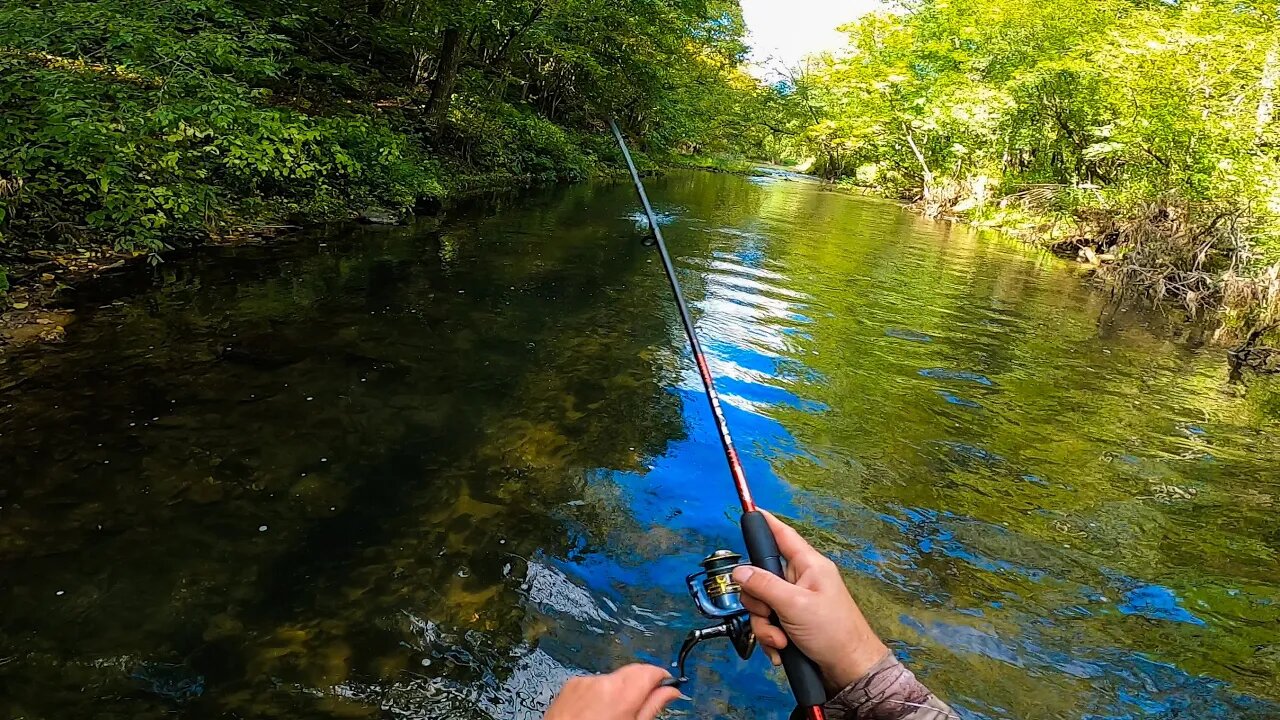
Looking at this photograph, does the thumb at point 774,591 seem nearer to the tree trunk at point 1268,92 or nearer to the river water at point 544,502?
the river water at point 544,502

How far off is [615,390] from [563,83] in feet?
71.4

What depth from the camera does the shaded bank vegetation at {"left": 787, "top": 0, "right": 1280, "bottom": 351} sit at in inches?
466

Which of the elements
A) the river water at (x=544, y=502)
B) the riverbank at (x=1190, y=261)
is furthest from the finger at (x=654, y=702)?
the riverbank at (x=1190, y=261)

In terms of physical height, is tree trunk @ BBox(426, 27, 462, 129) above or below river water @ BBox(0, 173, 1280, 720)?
above

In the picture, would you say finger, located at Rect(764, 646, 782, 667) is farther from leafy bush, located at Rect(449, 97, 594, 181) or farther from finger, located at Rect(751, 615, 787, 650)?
leafy bush, located at Rect(449, 97, 594, 181)

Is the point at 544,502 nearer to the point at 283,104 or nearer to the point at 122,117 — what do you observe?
the point at 122,117

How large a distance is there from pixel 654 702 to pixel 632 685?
60 mm

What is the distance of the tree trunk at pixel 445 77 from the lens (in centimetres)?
1428

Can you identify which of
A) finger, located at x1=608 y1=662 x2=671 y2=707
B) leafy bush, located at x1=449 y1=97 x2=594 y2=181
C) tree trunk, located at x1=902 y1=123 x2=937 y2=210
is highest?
tree trunk, located at x1=902 y1=123 x2=937 y2=210

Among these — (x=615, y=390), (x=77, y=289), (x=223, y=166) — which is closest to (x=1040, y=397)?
(x=615, y=390)

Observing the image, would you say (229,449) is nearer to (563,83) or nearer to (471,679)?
(471,679)

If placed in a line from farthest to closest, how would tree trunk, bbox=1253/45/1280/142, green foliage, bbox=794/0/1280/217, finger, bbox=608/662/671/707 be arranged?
green foliage, bbox=794/0/1280/217, tree trunk, bbox=1253/45/1280/142, finger, bbox=608/662/671/707

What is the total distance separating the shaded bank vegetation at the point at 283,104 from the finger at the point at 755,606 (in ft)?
22.5

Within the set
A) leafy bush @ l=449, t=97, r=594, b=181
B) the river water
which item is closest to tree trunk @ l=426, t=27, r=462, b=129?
leafy bush @ l=449, t=97, r=594, b=181
